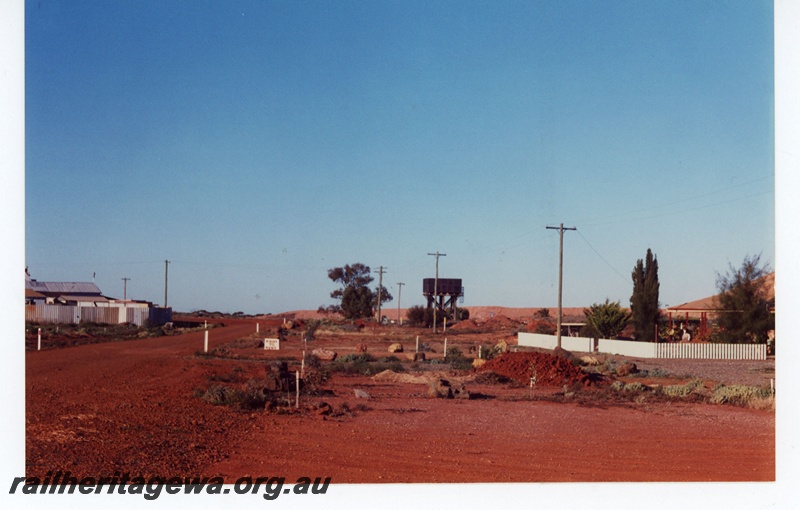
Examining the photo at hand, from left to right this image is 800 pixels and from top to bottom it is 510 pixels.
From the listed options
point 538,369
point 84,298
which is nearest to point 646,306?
point 538,369

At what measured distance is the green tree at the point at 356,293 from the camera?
8359 centimetres

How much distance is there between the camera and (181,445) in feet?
37.5

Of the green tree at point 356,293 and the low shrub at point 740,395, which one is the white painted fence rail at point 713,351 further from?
the green tree at point 356,293

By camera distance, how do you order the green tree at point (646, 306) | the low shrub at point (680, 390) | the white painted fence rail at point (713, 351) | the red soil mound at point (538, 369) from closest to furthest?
the low shrub at point (680, 390)
the red soil mound at point (538, 369)
the white painted fence rail at point (713, 351)
the green tree at point (646, 306)

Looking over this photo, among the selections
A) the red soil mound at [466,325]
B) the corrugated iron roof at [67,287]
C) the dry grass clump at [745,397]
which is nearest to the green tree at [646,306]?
the dry grass clump at [745,397]

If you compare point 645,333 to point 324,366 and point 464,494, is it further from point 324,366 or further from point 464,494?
point 464,494

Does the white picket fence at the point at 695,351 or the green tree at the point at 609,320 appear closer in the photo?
the white picket fence at the point at 695,351

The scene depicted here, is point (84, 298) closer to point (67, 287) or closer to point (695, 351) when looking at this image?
point (67, 287)

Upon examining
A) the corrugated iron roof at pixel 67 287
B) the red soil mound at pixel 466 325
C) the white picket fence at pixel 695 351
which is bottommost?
the red soil mound at pixel 466 325

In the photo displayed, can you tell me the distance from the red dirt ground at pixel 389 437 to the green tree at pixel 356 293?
62832 mm

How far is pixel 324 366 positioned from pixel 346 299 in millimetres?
56847

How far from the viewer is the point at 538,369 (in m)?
24.4

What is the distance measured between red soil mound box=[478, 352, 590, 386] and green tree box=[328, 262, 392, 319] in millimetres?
55638

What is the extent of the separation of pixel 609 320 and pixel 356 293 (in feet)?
147
